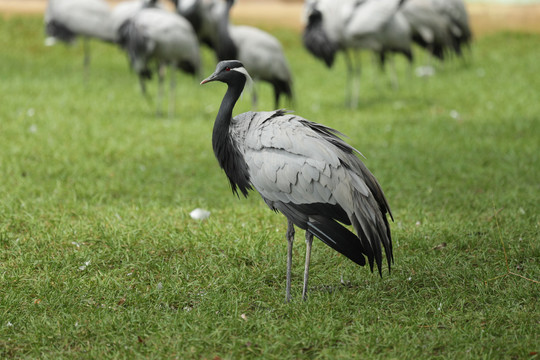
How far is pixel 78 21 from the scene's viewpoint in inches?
428

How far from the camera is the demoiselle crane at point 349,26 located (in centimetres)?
951

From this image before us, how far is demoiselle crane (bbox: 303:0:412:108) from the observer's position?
31.2 ft

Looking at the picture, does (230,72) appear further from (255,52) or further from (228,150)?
(255,52)

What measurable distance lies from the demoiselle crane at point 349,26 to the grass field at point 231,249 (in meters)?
1.36

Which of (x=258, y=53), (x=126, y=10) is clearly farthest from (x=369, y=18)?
(x=126, y=10)

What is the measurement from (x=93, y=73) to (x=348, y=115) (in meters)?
5.13

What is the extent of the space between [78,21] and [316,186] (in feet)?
28.3

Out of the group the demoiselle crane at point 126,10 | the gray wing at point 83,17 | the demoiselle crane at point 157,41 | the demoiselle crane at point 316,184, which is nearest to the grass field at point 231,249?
the demoiselle crane at point 316,184

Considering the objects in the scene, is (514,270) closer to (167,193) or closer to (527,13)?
(167,193)

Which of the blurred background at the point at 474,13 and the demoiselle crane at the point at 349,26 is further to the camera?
the blurred background at the point at 474,13

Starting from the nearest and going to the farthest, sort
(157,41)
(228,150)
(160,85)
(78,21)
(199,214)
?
(228,150), (199,214), (157,41), (160,85), (78,21)

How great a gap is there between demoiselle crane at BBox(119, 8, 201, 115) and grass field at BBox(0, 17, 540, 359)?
0.79 meters

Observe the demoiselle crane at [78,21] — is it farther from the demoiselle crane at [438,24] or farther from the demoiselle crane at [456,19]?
the demoiselle crane at [456,19]

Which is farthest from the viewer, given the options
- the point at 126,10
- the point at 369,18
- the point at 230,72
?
the point at 126,10
